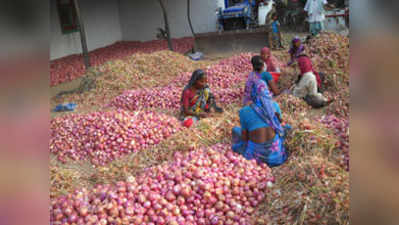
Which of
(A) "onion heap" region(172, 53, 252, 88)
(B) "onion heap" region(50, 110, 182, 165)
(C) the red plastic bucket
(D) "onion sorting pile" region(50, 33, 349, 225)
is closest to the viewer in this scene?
(D) "onion sorting pile" region(50, 33, 349, 225)

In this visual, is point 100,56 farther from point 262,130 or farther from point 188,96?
point 262,130

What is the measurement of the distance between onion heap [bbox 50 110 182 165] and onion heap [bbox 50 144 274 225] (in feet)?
3.64

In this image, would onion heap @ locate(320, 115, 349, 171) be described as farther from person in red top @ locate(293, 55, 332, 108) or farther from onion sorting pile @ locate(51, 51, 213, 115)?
onion sorting pile @ locate(51, 51, 213, 115)

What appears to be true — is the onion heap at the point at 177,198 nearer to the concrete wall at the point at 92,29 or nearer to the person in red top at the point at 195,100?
the person in red top at the point at 195,100

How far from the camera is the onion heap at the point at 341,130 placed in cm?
333

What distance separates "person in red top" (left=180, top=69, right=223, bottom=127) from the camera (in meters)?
4.63

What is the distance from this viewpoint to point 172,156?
3.71 metres

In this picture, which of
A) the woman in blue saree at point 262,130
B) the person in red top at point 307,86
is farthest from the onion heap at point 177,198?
the person in red top at point 307,86

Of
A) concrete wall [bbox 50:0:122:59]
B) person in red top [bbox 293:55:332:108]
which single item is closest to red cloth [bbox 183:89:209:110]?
person in red top [bbox 293:55:332:108]

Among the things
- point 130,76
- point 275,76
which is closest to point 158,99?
point 130,76
